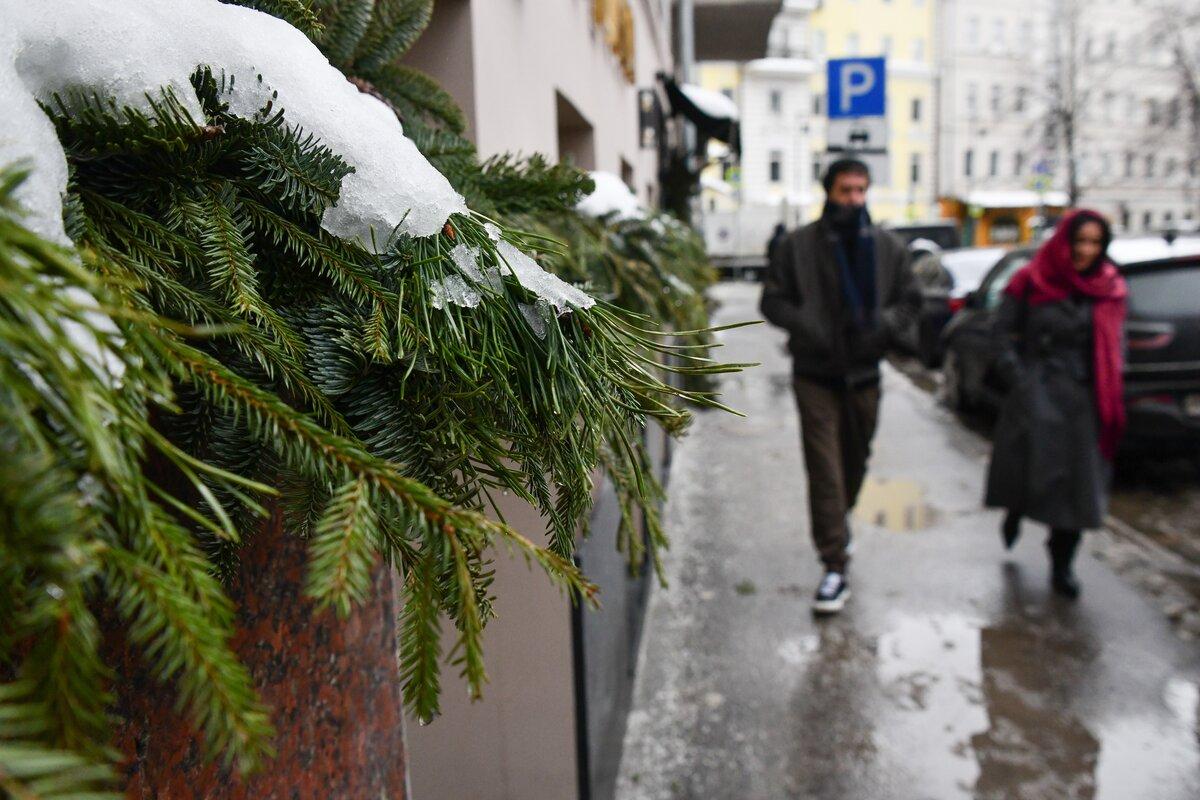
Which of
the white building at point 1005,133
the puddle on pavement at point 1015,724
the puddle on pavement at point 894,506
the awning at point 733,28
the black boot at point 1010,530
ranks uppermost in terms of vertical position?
the white building at point 1005,133

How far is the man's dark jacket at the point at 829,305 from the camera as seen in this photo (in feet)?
13.6

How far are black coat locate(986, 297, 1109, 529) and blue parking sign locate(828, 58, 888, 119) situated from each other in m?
5.85

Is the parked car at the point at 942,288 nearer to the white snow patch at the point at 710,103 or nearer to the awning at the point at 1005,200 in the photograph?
the white snow patch at the point at 710,103

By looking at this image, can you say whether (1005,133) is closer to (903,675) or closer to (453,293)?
(903,675)

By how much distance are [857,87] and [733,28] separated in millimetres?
4715

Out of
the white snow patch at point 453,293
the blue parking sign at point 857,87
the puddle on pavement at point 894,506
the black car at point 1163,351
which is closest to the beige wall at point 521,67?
the white snow patch at point 453,293

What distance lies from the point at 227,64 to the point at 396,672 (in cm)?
107

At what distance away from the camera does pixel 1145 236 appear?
694cm

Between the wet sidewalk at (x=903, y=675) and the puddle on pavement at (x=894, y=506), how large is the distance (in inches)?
1.0

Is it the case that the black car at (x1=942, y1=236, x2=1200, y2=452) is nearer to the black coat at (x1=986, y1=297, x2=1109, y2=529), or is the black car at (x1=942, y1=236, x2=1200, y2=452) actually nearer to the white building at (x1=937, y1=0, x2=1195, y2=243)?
the black coat at (x1=986, y1=297, x2=1109, y2=529)

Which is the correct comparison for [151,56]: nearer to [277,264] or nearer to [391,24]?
[277,264]

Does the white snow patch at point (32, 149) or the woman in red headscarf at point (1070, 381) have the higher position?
the white snow patch at point (32, 149)

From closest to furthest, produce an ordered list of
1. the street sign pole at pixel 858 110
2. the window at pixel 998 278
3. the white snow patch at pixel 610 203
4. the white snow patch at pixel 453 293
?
the white snow patch at pixel 453 293
the white snow patch at pixel 610 203
the window at pixel 998 278
the street sign pole at pixel 858 110

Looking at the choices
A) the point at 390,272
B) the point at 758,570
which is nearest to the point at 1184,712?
the point at 758,570
